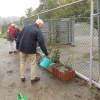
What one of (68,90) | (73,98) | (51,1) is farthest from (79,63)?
(51,1)

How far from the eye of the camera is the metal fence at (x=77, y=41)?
6.41 meters

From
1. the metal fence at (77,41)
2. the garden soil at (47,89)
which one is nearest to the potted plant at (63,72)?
the garden soil at (47,89)

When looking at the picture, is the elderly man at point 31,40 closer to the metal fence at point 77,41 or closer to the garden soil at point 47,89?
the garden soil at point 47,89

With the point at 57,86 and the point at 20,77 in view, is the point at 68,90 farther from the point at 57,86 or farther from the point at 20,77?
the point at 20,77

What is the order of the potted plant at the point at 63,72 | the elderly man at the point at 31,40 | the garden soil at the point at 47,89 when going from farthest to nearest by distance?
1. the potted plant at the point at 63,72
2. the elderly man at the point at 31,40
3. the garden soil at the point at 47,89

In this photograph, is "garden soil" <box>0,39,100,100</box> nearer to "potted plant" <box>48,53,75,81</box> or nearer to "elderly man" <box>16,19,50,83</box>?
"potted plant" <box>48,53,75,81</box>

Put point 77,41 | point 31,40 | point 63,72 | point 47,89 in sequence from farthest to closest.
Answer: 1. point 77,41
2. point 63,72
3. point 31,40
4. point 47,89

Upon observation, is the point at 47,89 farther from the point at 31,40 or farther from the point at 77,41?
the point at 77,41

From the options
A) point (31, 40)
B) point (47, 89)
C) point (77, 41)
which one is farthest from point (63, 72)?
point (77, 41)

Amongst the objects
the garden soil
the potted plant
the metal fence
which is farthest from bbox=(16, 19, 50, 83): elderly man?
the metal fence

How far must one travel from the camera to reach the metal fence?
6410 millimetres

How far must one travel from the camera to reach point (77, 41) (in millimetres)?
8500

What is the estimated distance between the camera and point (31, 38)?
6395 mm

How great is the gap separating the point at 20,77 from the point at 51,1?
2495 centimetres
